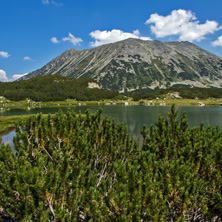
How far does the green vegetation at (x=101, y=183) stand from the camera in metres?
8.05

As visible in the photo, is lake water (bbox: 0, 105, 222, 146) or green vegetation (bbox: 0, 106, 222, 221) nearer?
green vegetation (bbox: 0, 106, 222, 221)

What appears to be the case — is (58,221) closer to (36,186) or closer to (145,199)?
(36,186)

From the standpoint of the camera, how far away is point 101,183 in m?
9.22

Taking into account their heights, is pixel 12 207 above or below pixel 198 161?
below

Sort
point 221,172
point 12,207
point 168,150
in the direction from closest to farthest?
point 12,207 → point 221,172 → point 168,150

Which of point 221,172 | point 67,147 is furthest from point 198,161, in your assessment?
point 67,147

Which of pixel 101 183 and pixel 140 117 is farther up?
pixel 101 183

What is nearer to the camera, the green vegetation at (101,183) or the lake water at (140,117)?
the green vegetation at (101,183)

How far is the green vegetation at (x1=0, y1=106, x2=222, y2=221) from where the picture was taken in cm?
805

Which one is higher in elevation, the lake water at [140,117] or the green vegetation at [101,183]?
the green vegetation at [101,183]

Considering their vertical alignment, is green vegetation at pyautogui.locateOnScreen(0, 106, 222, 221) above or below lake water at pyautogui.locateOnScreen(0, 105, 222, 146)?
above

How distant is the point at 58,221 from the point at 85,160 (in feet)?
16.0

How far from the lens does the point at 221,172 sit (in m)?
11.1

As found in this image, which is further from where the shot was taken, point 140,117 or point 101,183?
point 140,117
